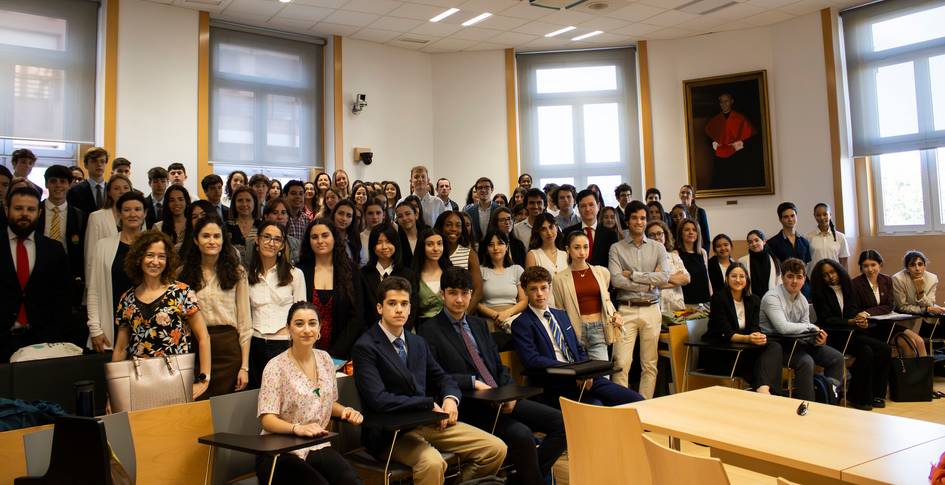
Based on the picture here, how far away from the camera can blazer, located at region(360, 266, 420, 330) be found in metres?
4.62

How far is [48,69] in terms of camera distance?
805 centimetres

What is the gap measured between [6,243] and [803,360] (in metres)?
5.75

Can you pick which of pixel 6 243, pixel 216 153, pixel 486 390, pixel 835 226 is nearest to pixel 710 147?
pixel 835 226

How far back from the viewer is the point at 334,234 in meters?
4.66

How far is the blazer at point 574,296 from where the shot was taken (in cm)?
507

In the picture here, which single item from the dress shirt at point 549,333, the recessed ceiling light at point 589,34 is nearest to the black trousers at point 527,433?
the dress shirt at point 549,333

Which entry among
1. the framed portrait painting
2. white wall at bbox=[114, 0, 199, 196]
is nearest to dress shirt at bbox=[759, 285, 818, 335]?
the framed portrait painting

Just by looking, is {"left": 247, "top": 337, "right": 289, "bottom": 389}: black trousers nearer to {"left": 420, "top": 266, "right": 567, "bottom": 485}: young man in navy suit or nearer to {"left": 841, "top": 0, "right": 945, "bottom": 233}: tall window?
{"left": 420, "top": 266, "right": 567, "bottom": 485}: young man in navy suit

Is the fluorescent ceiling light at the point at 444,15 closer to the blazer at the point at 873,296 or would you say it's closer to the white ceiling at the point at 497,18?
the white ceiling at the point at 497,18

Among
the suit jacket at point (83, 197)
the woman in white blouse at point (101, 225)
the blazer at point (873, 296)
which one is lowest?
the blazer at point (873, 296)

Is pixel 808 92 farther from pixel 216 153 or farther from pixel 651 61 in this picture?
pixel 216 153

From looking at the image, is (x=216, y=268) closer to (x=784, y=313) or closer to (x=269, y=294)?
(x=269, y=294)

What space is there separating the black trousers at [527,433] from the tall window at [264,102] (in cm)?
661

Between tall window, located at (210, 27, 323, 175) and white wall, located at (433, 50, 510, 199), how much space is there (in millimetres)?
2009
